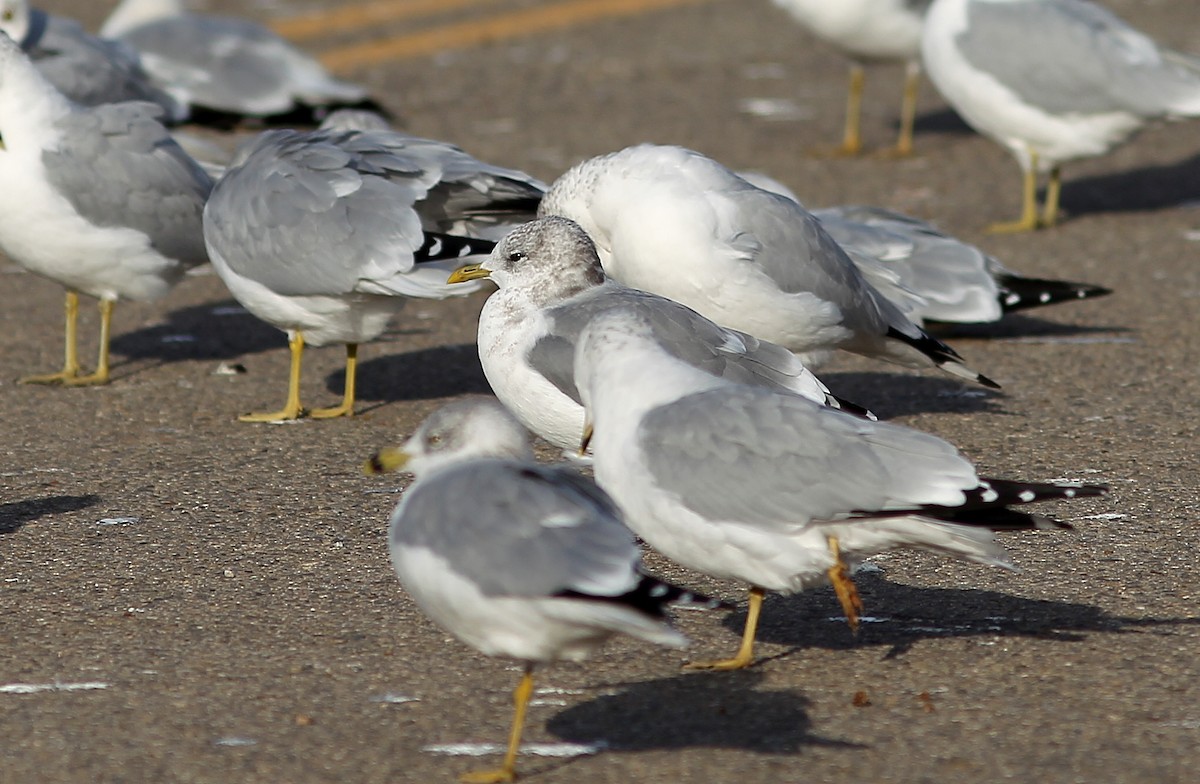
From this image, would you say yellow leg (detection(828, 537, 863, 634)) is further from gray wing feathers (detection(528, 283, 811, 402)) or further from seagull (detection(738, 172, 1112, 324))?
seagull (detection(738, 172, 1112, 324))

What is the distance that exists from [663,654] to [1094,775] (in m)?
1.16

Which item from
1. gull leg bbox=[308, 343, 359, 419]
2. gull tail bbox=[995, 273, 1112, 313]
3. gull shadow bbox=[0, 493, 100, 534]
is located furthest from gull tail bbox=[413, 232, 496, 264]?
gull tail bbox=[995, 273, 1112, 313]

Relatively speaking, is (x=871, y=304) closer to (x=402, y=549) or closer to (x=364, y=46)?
(x=402, y=549)

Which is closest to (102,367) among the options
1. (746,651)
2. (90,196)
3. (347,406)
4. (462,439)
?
(90,196)

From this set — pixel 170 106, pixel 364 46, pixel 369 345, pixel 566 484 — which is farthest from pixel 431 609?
pixel 364 46

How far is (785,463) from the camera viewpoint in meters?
3.77

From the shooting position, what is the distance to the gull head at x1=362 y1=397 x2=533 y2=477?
3.78 meters

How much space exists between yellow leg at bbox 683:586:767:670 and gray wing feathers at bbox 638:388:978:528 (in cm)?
41

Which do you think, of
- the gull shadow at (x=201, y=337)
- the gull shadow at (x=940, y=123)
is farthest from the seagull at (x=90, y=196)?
the gull shadow at (x=940, y=123)

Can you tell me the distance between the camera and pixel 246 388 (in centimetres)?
697

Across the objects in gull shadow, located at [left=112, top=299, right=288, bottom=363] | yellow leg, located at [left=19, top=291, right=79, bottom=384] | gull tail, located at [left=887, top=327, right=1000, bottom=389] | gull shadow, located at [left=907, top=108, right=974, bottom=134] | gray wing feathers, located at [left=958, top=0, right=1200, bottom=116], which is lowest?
gull shadow, located at [left=112, top=299, right=288, bottom=363]

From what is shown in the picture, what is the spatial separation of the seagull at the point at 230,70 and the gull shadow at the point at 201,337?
3.35m

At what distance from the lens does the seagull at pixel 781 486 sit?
3.71 m

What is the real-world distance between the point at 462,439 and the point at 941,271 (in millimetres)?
3833
